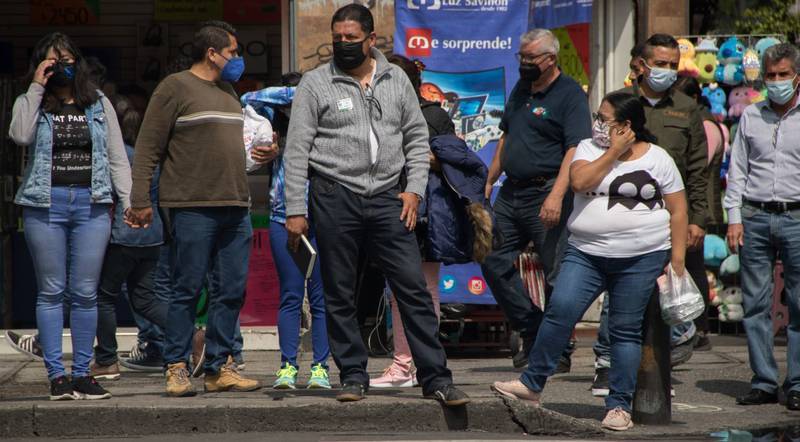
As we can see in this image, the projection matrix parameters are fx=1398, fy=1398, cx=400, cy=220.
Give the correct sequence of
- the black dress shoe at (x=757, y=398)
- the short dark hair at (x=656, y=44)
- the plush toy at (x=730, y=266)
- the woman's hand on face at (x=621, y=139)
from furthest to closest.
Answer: the plush toy at (x=730, y=266) → the short dark hair at (x=656, y=44) → the black dress shoe at (x=757, y=398) → the woman's hand on face at (x=621, y=139)

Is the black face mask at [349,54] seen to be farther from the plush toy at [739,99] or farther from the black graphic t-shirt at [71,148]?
the plush toy at [739,99]

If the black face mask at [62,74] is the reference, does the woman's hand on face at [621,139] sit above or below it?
below

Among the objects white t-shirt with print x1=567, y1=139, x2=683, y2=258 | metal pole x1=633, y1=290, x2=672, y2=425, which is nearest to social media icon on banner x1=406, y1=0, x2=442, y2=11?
white t-shirt with print x1=567, y1=139, x2=683, y2=258

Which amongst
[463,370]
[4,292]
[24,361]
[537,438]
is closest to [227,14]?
[4,292]

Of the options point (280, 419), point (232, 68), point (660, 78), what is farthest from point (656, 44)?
point (280, 419)

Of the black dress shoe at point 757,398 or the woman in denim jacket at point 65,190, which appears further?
the black dress shoe at point 757,398

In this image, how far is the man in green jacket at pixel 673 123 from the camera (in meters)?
8.39

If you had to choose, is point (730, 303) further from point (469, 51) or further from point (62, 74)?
point (62, 74)

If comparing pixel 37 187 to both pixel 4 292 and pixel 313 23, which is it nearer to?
pixel 313 23

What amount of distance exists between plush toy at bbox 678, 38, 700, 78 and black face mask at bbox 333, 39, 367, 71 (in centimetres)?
457

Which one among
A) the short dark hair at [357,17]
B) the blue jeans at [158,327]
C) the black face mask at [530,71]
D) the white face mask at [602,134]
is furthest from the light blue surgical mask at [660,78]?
the blue jeans at [158,327]

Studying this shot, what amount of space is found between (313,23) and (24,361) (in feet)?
10.9

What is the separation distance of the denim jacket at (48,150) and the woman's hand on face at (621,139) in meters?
2.61

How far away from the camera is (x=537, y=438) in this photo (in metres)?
6.91
